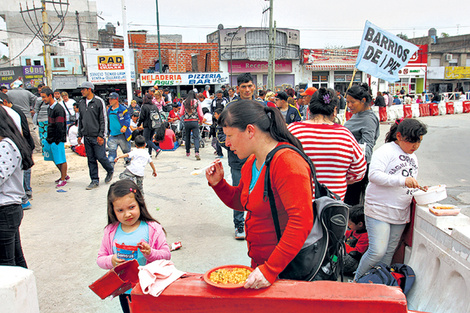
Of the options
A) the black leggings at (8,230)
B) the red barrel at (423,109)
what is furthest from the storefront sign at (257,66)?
the black leggings at (8,230)

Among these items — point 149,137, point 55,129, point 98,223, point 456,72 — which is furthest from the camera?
point 456,72

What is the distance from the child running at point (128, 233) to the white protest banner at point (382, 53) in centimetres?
473

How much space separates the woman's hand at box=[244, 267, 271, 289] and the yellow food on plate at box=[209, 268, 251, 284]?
0.11 meters

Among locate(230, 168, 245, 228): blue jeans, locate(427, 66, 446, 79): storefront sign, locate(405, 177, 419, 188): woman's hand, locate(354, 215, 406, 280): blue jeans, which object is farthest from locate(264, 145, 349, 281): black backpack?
locate(427, 66, 446, 79): storefront sign

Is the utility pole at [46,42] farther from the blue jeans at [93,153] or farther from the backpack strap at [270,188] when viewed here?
the backpack strap at [270,188]

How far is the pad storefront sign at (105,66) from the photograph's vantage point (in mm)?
29984

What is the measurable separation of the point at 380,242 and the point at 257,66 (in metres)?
36.4

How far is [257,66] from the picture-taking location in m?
38.2

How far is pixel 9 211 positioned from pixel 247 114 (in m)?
2.32

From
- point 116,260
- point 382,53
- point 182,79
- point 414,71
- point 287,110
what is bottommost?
point 116,260

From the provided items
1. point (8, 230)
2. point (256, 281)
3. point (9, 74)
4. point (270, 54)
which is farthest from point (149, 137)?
point (9, 74)

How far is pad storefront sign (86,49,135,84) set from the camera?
98.4ft

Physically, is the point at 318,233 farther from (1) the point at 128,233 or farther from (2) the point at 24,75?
(2) the point at 24,75

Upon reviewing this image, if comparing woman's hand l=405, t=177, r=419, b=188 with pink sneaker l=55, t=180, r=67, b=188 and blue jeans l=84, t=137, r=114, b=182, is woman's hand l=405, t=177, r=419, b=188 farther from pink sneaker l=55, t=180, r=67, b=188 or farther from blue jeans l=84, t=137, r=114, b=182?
pink sneaker l=55, t=180, r=67, b=188
